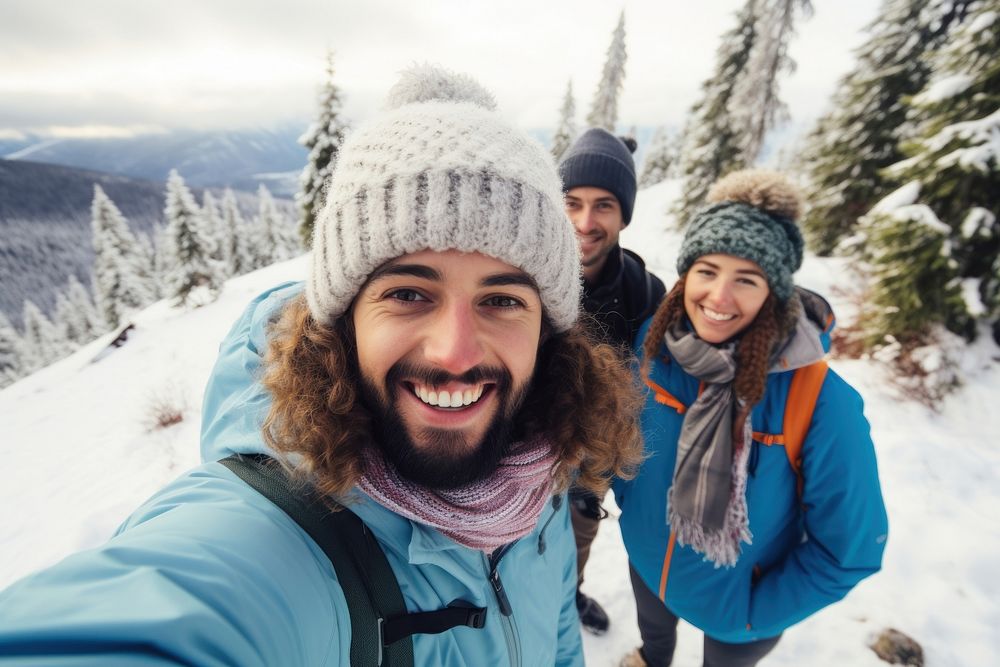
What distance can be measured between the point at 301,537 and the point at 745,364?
2.14 m

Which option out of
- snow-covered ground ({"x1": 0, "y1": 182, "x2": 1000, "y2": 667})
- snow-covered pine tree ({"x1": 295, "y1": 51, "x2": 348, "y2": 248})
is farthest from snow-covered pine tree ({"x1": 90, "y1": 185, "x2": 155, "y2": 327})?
snow-covered ground ({"x1": 0, "y1": 182, "x2": 1000, "y2": 667})

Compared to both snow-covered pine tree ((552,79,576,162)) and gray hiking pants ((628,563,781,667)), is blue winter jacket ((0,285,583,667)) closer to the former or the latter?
gray hiking pants ((628,563,781,667))

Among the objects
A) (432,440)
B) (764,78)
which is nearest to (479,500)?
(432,440)

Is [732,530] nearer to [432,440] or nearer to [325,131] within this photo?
[432,440]

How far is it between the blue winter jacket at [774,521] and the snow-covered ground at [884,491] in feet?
4.35

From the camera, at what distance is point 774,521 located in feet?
7.39

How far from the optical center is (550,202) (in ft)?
5.27

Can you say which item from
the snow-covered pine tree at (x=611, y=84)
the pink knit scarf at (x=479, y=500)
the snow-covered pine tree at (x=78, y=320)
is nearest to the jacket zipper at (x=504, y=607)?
the pink knit scarf at (x=479, y=500)

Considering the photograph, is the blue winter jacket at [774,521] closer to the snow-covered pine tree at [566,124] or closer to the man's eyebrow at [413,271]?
the man's eyebrow at [413,271]

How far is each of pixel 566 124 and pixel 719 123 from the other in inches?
729

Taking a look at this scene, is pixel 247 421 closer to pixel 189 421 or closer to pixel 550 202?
pixel 550 202

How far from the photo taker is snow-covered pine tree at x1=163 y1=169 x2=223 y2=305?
20938 mm

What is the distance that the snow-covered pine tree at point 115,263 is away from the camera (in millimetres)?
25406

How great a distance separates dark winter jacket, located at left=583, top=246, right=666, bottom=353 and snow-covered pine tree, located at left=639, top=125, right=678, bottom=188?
130 feet
